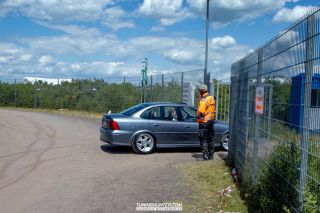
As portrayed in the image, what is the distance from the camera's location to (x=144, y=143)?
12633 millimetres

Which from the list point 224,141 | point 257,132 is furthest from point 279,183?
point 224,141

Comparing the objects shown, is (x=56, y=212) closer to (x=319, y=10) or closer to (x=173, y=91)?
(x=319, y=10)

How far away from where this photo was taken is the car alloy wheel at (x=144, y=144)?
12.5 metres

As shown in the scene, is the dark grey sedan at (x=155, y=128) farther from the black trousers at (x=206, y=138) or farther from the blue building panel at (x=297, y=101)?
the blue building panel at (x=297, y=101)

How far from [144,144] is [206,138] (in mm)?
2164

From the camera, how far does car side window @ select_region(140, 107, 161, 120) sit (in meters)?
12.8

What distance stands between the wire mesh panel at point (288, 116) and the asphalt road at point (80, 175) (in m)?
1.96

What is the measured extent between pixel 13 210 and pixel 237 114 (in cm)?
500

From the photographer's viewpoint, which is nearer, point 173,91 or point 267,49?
point 267,49

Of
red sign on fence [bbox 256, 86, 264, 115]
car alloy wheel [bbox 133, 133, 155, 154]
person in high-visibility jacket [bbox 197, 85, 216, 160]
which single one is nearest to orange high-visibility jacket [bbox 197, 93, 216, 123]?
person in high-visibility jacket [bbox 197, 85, 216, 160]

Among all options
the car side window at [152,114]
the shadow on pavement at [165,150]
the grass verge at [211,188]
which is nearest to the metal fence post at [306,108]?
the grass verge at [211,188]

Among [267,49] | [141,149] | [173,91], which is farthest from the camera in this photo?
[173,91]

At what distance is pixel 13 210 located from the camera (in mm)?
6801

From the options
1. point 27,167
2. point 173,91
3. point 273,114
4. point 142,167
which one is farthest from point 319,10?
point 173,91
